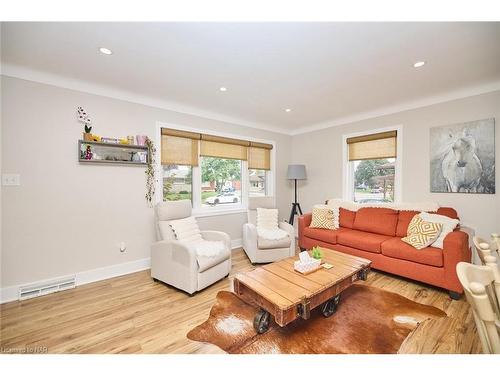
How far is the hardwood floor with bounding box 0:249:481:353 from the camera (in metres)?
1.64

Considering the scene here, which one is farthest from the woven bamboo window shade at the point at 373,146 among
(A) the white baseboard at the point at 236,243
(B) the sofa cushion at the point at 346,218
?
(A) the white baseboard at the point at 236,243

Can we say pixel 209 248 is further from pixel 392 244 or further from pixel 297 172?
pixel 297 172

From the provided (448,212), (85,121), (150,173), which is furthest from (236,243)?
(448,212)

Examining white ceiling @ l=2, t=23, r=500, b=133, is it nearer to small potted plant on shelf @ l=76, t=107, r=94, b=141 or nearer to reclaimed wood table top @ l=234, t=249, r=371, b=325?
small potted plant on shelf @ l=76, t=107, r=94, b=141

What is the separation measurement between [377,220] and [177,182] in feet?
10.5

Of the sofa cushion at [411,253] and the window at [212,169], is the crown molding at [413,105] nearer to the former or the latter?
the window at [212,169]

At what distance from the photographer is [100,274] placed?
9.18ft

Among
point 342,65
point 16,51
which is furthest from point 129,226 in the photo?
point 342,65

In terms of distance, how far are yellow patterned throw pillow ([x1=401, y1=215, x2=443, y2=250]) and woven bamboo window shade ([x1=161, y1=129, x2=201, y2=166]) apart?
324 cm

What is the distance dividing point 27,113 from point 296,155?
437 centimetres

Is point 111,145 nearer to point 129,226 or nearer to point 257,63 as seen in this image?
point 129,226

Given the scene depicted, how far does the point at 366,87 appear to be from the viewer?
2793mm

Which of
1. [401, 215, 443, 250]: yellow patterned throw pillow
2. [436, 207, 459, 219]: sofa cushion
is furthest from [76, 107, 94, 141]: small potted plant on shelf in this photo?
[436, 207, 459, 219]: sofa cushion

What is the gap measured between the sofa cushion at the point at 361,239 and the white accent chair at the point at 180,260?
5.75ft
